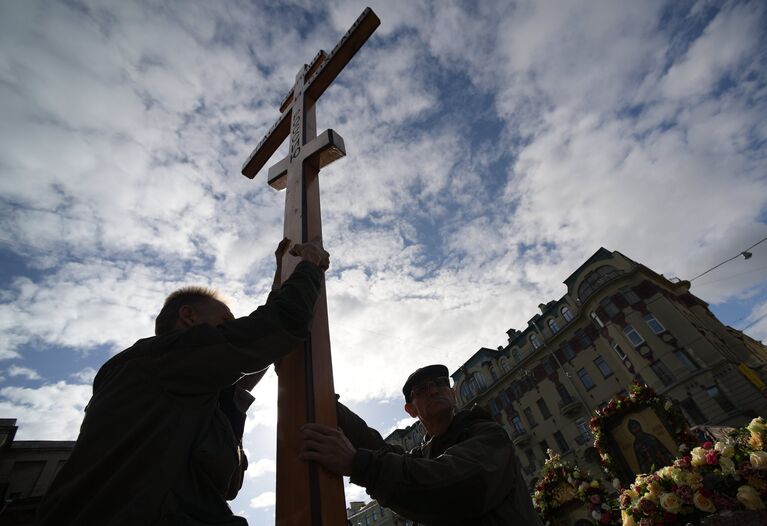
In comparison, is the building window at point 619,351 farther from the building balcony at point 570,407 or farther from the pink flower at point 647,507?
the pink flower at point 647,507

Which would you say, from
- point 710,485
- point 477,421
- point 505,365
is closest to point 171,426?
point 477,421

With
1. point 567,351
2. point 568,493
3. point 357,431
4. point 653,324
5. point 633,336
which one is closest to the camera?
point 357,431

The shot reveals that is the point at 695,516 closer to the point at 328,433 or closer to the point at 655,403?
the point at 655,403

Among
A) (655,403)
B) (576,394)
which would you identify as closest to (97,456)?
(655,403)

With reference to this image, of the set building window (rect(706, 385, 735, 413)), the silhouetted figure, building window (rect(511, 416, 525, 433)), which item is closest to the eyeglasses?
the silhouetted figure

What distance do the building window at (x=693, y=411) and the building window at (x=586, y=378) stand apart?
6.11 metres

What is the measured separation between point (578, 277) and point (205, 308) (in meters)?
28.9

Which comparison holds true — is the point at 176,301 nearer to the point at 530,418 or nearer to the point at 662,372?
the point at 662,372

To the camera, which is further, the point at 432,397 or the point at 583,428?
the point at 583,428

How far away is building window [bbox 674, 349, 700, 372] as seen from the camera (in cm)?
1931

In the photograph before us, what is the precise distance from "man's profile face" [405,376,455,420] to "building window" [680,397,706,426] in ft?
75.2

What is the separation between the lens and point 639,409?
8430mm

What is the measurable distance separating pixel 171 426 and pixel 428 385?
76.4 inches

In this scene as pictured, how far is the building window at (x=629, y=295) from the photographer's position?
22562 millimetres
